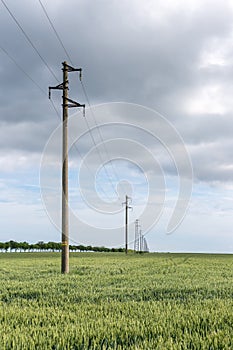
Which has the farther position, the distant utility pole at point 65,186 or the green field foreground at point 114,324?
the distant utility pole at point 65,186

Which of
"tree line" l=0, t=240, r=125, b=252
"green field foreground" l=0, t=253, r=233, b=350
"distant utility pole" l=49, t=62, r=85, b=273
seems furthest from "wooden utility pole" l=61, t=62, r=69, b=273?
"tree line" l=0, t=240, r=125, b=252

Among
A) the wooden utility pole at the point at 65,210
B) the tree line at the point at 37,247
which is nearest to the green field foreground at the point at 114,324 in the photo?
the wooden utility pole at the point at 65,210

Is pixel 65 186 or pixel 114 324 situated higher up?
pixel 65 186

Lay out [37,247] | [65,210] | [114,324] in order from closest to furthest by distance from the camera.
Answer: [114,324], [65,210], [37,247]

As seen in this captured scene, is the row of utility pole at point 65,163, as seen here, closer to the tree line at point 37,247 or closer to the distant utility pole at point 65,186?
the distant utility pole at point 65,186

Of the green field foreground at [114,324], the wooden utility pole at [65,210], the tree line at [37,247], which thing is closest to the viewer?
the green field foreground at [114,324]

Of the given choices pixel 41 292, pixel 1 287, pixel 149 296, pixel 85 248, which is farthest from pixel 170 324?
pixel 85 248

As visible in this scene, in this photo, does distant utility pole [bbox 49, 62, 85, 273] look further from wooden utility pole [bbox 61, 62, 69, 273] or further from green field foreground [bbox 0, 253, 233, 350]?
green field foreground [bbox 0, 253, 233, 350]

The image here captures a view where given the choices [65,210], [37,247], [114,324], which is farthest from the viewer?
[37,247]

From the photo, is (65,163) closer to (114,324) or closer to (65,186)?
(65,186)

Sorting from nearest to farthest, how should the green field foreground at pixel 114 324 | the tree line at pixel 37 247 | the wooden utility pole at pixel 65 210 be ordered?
the green field foreground at pixel 114 324
the wooden utility pole at pixel 65 210
the tree line at pixel 37 247

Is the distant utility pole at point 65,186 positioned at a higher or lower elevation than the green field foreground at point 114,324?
higher

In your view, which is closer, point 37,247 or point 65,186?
point 65,186

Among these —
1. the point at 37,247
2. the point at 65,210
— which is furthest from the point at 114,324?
the point at 37,247
